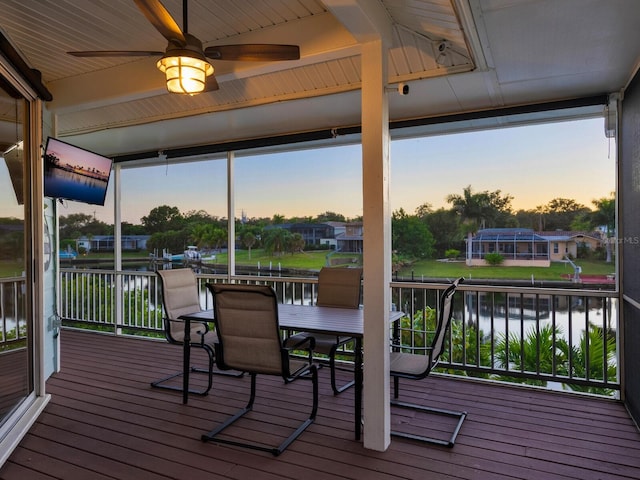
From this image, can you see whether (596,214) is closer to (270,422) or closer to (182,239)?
(270,422)

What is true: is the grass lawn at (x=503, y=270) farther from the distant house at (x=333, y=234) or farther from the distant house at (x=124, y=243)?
the distant house at (x=124, y=243)

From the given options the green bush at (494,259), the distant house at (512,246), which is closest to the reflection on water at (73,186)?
the distant house at (512,246)

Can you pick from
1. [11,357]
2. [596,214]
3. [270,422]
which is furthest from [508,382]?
[11,357]

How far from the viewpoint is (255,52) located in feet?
7.92

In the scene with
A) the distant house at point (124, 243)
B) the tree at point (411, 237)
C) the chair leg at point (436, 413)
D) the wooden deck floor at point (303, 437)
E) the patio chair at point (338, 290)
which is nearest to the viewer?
the wooden deck floor at point (303, 437)

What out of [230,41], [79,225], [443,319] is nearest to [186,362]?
[443,319]

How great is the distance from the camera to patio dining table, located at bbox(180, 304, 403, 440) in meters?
2.79

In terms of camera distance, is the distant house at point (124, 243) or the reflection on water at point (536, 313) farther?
the distant house at point (124, 243)

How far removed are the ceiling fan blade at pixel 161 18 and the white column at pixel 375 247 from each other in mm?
1098

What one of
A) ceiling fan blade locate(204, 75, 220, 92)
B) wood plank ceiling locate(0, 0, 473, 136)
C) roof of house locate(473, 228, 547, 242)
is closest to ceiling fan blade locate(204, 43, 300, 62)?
ceiling fan blade locate(204, 75, 220, 92)

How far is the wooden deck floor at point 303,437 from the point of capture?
2383 mm

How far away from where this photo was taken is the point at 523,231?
404 centimetres

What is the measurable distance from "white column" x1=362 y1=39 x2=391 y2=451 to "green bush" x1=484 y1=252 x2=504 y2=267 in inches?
77.8

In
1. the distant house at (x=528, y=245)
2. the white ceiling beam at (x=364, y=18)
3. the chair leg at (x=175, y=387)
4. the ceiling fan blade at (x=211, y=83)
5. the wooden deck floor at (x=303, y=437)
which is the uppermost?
the white ceiling beam at (x=364, y=18)
